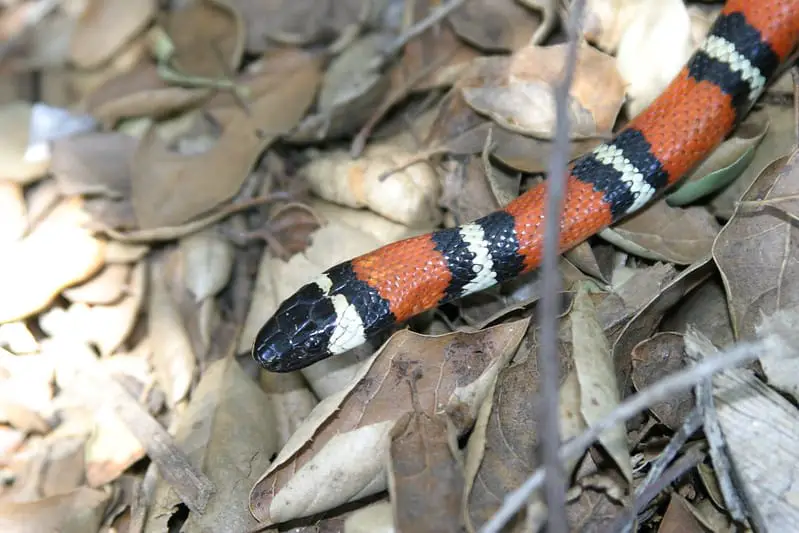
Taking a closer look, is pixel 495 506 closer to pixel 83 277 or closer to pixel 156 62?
pixel 83 277

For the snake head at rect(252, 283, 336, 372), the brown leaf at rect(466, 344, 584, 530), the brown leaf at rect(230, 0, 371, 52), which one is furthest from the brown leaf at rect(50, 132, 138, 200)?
the brown leaf at rect(466, 344, 584, 530)

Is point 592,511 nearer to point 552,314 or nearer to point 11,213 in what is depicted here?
point 552,314

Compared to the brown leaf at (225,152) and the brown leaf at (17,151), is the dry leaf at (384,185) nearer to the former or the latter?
the brown leaf at (225,152)

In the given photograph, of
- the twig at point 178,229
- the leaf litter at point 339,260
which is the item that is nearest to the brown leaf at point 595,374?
the leaf litter at point 339,260

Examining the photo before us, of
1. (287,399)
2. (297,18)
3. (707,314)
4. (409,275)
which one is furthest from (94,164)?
(707,314)

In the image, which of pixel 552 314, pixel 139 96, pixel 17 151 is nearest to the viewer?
pixel 552 314

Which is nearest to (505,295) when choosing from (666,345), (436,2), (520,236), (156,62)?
(520,236)

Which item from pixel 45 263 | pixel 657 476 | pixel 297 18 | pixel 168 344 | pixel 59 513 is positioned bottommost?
pixel 59 513
